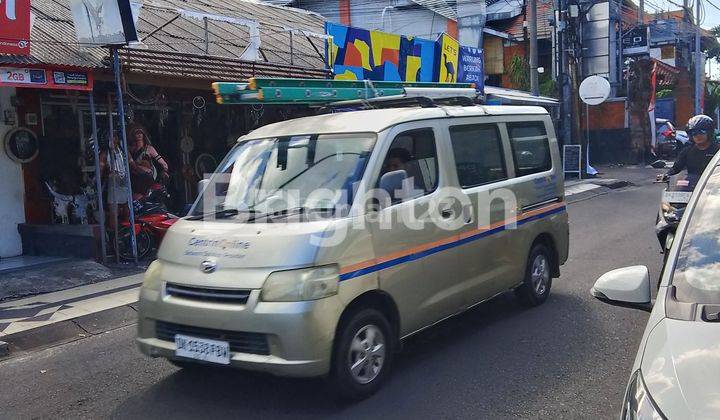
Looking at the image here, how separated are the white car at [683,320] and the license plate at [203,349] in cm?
226

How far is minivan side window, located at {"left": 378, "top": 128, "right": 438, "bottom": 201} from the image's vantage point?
4.82 meters

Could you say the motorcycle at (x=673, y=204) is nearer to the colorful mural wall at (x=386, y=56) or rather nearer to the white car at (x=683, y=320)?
the white car at (x=683, y=320)

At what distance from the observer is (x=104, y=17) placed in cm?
812

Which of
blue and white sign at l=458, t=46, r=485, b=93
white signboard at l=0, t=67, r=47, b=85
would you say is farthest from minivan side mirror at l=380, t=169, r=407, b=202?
blue and white sign at l=458, t=46, r=485, b=93

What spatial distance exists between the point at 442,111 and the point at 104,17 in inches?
198

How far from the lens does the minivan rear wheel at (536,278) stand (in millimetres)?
6339

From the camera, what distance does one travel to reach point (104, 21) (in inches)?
320

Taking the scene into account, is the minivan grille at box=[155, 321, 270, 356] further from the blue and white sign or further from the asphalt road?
the blue and white sign

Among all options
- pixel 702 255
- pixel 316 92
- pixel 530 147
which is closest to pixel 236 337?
pixel 702 255

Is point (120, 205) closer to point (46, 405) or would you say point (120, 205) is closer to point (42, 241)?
point (42, 241)

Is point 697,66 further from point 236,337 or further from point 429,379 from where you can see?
point 236,337

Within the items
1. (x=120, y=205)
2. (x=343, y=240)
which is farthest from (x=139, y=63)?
(x=343, y=240)

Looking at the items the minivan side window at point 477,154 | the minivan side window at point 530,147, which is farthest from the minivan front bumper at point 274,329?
the minivan side window at point 530,147

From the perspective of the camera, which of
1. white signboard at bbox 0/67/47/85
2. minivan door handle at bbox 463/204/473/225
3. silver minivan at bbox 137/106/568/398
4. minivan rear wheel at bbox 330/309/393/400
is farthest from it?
white signboard at bbox 0/67/47/85
